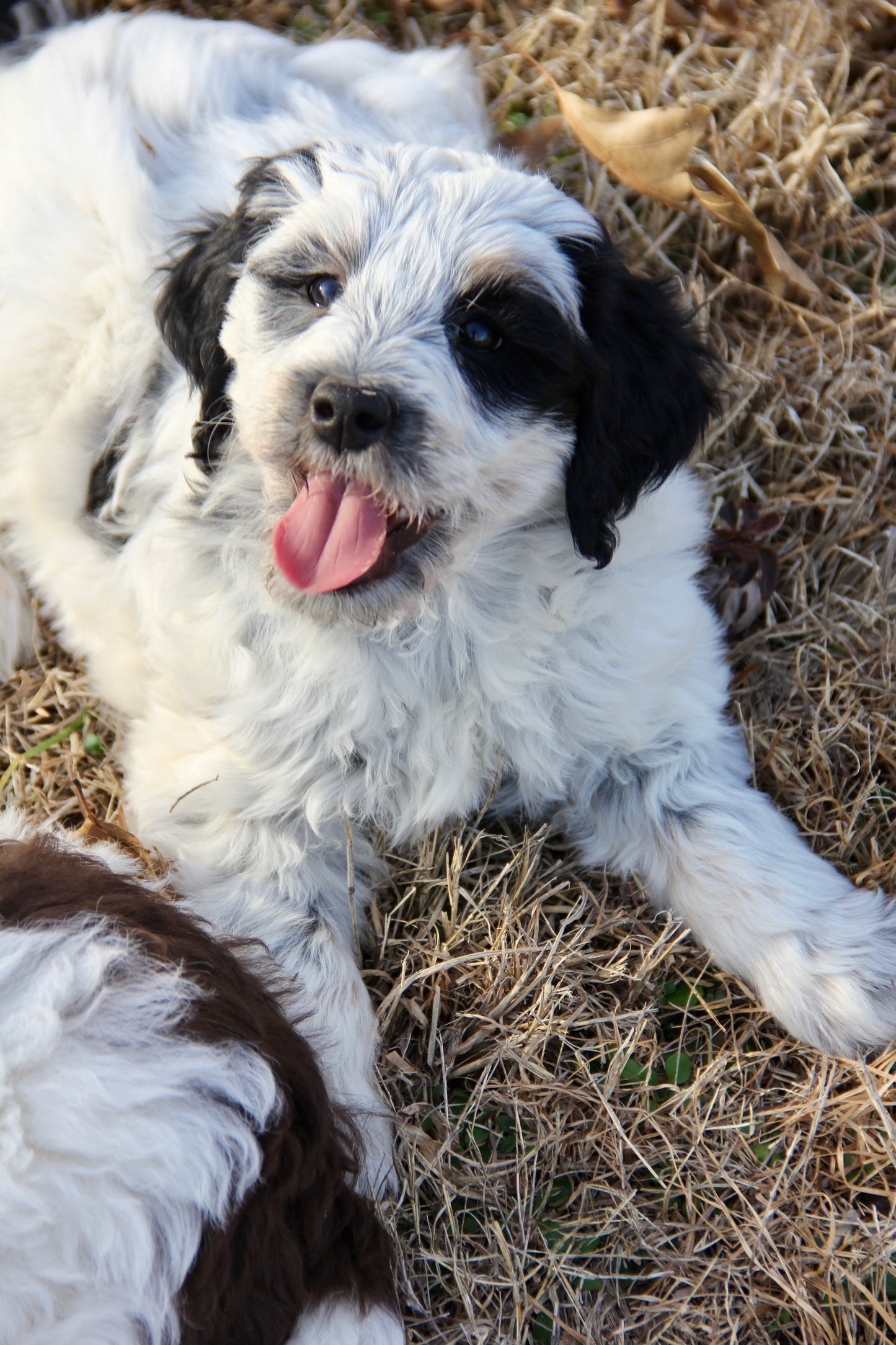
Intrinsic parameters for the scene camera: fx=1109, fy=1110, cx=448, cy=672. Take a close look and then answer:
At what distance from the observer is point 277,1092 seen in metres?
1.67

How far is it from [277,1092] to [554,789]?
3.41 feet

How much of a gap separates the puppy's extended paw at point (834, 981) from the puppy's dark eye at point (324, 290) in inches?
62.5

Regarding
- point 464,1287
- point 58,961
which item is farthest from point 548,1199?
point 58,961

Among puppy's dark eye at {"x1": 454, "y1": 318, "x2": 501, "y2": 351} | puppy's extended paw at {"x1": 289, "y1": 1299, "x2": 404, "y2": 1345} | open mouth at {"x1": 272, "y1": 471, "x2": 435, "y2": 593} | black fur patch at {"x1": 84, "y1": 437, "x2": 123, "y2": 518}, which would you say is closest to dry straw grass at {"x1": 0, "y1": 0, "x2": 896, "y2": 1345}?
puppy's extended paw at {"x1": 289, "y1": 1299, "x2": 404, "y2": 1345}

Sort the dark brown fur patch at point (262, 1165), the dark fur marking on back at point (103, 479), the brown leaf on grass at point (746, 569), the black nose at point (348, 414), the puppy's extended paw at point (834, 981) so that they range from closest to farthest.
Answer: the dark brown fur patch at point (262, 1165)
the black nose at point (348, 414)
the puppy's extended paw at point (834, 981)
the dark fur marking on back at point (103, 479)
the brown leaf on grass at point (746, 569)

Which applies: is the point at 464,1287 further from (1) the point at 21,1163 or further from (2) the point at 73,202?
(2) the point at 73,202

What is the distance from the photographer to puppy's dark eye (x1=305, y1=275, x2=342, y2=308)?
82.1 inches

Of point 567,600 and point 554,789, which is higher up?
point 567,600

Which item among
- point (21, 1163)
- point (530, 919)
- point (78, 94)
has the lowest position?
point (530, 919)

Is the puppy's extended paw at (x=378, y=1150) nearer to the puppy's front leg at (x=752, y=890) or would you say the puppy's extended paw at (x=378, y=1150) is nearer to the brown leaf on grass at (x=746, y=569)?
the puppy's front leg at (x=752, y=890)

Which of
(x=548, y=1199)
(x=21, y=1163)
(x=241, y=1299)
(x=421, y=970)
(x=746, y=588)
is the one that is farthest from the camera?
(x=746, y=588)

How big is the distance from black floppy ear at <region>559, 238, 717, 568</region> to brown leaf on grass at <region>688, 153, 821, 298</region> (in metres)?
1.28

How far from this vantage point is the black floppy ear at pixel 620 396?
2080 millimetres

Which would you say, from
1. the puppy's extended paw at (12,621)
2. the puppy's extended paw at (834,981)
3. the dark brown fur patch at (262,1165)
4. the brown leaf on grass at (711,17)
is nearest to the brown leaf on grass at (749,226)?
the brown leaf on grass at (711,17)
